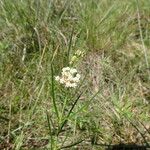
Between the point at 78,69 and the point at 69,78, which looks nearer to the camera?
the point at 69,78

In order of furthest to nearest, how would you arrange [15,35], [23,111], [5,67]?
[15,35], [5,67], [23,111]

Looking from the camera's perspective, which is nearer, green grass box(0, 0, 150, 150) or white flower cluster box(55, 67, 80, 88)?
white flower cluster box(55, 67, 80, 88)

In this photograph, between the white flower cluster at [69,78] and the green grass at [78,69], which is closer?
the white flower cluster at [69,78]

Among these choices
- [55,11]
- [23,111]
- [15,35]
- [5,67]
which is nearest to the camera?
[23,111]

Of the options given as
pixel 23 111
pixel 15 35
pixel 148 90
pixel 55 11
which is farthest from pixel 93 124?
pixel 55 11

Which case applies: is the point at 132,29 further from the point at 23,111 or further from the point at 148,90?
the point at 23,111

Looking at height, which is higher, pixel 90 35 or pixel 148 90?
pixel 90 35

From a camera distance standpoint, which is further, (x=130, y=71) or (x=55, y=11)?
(x=55, y=11)

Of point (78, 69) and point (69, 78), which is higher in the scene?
point (78, 69)
